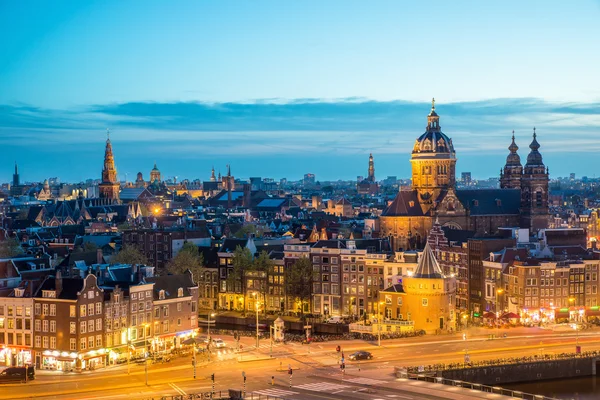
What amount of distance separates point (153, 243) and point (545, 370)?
251 feet

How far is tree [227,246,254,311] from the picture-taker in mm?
133500

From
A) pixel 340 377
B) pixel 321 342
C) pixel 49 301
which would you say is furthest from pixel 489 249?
pixel 49 301

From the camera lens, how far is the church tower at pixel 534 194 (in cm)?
15700

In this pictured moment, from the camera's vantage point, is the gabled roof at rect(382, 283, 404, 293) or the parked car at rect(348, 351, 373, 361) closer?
the parked car at rect(348, 351, 373, 361)

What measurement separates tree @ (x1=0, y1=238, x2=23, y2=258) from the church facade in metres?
50.7

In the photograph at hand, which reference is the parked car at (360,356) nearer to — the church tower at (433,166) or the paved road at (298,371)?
the paved road at (298,371)

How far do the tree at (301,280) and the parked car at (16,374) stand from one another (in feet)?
156

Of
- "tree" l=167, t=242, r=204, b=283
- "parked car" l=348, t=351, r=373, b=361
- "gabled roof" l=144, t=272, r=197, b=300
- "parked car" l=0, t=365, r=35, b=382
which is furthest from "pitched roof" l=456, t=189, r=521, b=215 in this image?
"parked car" l=0, t=365, r=35, b=382

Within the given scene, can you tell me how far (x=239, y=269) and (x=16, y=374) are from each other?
52931 millimetres

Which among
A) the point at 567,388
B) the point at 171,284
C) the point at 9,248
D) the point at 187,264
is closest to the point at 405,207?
the point at 187,264

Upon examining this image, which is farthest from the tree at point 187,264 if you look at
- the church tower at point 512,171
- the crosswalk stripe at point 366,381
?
A: the church tower at point 512,171

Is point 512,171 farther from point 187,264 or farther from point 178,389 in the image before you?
point 178,389

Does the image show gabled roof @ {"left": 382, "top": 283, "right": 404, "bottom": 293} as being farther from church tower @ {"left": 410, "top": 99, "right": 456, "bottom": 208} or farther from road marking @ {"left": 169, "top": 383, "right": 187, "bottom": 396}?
church tower @ {"left": 410, "top": 99, "right": 456, "bottom": 208}

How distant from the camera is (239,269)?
133875mm
